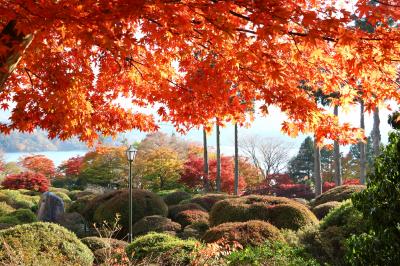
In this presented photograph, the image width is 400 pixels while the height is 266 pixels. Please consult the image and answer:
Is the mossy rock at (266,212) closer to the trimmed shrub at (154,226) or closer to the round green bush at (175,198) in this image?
the trimmed shrub at (154,226)

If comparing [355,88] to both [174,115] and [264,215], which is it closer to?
[174,115]

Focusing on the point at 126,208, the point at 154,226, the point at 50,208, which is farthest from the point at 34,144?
the point at 154,226

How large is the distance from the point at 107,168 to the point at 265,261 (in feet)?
87.3

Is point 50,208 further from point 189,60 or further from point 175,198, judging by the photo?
point 189,60

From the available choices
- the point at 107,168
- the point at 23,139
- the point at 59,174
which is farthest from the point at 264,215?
the point at 23,139

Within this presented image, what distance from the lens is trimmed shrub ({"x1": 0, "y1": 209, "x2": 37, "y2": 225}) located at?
18500 mm

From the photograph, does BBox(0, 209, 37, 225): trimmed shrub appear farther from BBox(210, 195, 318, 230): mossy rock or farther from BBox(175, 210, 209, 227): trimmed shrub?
BBox(210, 195, 318, 230): mossy rock

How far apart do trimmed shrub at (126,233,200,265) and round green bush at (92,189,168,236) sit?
7066 millimetres

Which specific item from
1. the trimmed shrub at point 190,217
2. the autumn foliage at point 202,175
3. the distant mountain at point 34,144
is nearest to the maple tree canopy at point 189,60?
the trimmed shrub at point 190,217

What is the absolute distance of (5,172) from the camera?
35.7m

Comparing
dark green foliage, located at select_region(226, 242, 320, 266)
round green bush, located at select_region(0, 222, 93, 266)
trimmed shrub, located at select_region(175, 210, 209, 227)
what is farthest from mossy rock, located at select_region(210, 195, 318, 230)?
round green bush, located at select_region(0, 222, 93, 266)

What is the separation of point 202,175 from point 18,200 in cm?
1153

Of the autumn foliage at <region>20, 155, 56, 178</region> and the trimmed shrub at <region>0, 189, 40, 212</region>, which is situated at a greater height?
the autumn foliage at <region>20, 155, 56, 178</region>

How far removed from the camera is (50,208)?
18969 millimetres
